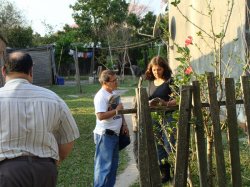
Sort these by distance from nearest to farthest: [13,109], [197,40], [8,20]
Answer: [13,109] → [197,40] → [8,20]

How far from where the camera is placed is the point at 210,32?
1024cm

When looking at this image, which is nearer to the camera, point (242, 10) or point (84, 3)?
point (242, 10)

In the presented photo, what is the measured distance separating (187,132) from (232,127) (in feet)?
1.34

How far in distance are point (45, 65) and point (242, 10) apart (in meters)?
24.2

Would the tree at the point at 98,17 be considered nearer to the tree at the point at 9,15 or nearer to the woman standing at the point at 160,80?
the tree at the point at 9,15

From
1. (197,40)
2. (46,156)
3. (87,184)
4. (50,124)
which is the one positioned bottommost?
(87,184)

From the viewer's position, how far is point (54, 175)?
10.2 ft

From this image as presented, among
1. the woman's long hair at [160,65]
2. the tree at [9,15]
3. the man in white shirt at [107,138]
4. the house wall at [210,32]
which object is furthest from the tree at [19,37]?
the man in white shirt at [107,138]

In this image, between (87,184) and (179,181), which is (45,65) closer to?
(87,184)

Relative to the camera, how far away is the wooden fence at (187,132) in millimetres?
3402

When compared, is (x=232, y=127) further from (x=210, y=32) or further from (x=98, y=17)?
(x=98, y=17)

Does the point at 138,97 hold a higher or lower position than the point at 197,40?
lower

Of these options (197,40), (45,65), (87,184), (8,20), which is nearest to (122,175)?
(87,184)

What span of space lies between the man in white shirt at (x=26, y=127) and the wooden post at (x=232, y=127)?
4.36 feet
